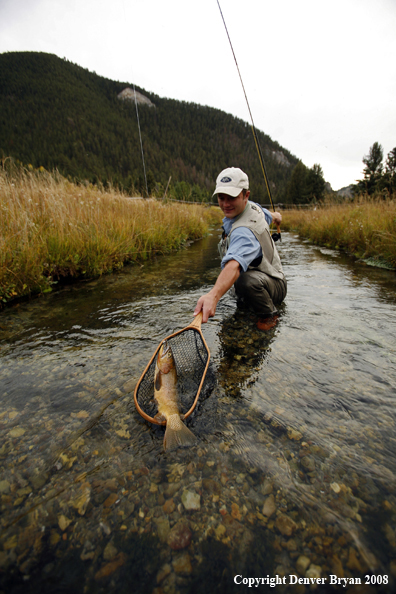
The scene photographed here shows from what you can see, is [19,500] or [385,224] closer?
[19,500]

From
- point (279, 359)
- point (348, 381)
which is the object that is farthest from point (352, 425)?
point (279, 359)

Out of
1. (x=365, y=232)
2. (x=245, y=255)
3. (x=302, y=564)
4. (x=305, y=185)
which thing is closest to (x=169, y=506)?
(x=302, y=564)

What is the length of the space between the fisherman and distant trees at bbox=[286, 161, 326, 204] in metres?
54.0

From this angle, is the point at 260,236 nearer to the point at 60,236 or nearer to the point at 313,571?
the point at 313,571

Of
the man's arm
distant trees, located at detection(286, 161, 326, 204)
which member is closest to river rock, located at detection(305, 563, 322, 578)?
the man's arm

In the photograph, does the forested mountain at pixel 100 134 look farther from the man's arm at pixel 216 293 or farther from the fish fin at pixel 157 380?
the fish fin at pixel 157 380

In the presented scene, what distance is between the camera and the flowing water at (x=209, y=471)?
1273 mm

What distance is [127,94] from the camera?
198 m

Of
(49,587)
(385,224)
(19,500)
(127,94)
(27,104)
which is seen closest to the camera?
(49,587)

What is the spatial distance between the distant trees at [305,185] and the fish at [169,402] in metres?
56.1

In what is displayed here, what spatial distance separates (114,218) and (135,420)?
651 cm

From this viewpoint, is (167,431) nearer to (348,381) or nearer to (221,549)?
(221,549)

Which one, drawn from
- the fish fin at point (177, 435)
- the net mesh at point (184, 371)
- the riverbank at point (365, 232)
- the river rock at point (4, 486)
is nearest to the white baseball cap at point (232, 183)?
the net mesh at point (184, 371)

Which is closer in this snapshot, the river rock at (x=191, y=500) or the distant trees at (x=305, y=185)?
the river rock at (x=191, y=500)
